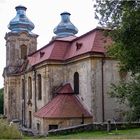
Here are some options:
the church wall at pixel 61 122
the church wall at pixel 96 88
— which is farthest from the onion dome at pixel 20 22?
the church wall at pixel 61 122

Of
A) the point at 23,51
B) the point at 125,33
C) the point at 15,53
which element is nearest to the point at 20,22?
the point at 23,51

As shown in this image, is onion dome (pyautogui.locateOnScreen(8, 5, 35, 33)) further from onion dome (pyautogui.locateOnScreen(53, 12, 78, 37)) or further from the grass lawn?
the grass lawn

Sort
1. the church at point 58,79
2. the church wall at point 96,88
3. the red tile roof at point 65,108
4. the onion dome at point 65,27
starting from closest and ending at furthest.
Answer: the church wall at point 96,88, the red tile roof at point 65,108, the church at point 58,79, the onion dome at point 65,27

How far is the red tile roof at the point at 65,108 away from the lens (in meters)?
31.5

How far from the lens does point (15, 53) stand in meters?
49.3

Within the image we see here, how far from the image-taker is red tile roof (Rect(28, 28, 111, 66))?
3230 centimetres

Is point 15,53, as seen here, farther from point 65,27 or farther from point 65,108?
point 65,108

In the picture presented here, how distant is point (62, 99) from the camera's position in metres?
33.6

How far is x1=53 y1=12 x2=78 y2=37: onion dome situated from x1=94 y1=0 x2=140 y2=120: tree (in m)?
33.3

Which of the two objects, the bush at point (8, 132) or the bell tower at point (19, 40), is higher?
the bell tower at point (19, 40)

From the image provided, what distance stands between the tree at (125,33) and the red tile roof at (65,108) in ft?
32.5

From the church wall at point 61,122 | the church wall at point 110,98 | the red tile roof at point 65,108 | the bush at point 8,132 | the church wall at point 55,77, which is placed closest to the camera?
the bush at point 8,132

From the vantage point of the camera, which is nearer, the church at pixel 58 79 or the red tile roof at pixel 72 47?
the church at pixel 58 79

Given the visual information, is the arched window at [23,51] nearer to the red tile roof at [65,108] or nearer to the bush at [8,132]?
the red tile roof at [65,108]
